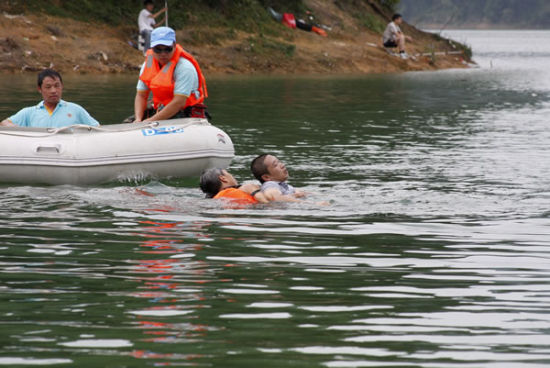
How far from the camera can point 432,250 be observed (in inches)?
287

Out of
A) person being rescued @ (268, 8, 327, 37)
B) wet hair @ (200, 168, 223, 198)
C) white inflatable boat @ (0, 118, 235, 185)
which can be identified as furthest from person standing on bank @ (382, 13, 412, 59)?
wet hair @ (200, 168, 223, 198)

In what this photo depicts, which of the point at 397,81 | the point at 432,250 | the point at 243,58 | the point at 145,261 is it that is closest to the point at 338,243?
the point at 432,250

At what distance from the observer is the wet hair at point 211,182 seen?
31.4ft

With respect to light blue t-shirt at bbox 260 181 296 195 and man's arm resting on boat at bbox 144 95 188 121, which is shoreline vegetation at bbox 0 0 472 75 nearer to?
man's arm resting on boat at bbox 144 95 188 121

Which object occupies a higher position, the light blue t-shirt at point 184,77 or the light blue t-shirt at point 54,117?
the light blue t-shirt at point 184,77

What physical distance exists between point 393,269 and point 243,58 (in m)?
28.7

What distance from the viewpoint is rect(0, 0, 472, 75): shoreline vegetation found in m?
31.4

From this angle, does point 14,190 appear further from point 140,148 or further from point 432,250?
point 432,250

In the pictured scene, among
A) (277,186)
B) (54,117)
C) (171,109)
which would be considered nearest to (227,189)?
(277,186)

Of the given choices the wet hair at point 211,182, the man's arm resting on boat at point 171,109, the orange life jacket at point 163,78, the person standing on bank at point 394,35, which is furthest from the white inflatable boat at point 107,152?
the person standing on bank at point 394,35

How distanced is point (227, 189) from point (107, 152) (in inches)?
72.4

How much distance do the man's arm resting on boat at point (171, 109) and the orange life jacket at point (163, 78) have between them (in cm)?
19

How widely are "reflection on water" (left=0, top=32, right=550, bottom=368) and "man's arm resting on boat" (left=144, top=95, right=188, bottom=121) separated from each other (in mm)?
790

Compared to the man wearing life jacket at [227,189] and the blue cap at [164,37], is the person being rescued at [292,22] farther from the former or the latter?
the man wearing life jacket at [227,189]
